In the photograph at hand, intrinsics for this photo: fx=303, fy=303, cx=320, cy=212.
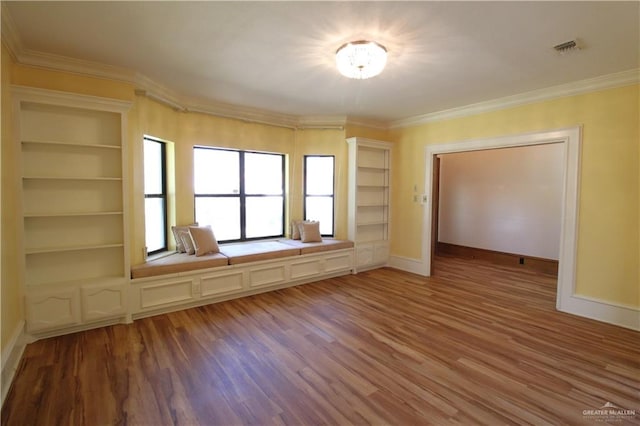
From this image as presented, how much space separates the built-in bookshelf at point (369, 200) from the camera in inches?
201

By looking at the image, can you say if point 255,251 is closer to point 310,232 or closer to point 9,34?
point 310,232

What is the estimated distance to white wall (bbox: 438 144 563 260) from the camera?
551 centimetres

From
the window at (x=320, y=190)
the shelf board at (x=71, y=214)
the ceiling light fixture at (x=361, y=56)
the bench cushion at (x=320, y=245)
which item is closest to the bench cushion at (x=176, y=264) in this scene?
the shelf board at (x=71, y=214)

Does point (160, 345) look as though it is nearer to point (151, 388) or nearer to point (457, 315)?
point (151, 388)

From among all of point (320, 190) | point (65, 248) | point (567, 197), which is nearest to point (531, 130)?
point (567, 197)

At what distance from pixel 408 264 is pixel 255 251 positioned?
107 inches

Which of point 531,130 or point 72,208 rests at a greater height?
point 531,130

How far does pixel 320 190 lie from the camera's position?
5.37 metres

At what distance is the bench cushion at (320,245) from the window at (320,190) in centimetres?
45

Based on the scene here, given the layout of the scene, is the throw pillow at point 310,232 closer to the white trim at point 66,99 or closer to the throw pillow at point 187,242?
the throw pillow at point 187,242

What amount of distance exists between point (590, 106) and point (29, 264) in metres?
6.00

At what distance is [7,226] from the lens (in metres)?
2.42

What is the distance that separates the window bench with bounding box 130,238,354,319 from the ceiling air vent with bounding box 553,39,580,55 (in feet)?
11.4

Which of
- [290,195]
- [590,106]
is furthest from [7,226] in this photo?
[590,106]
